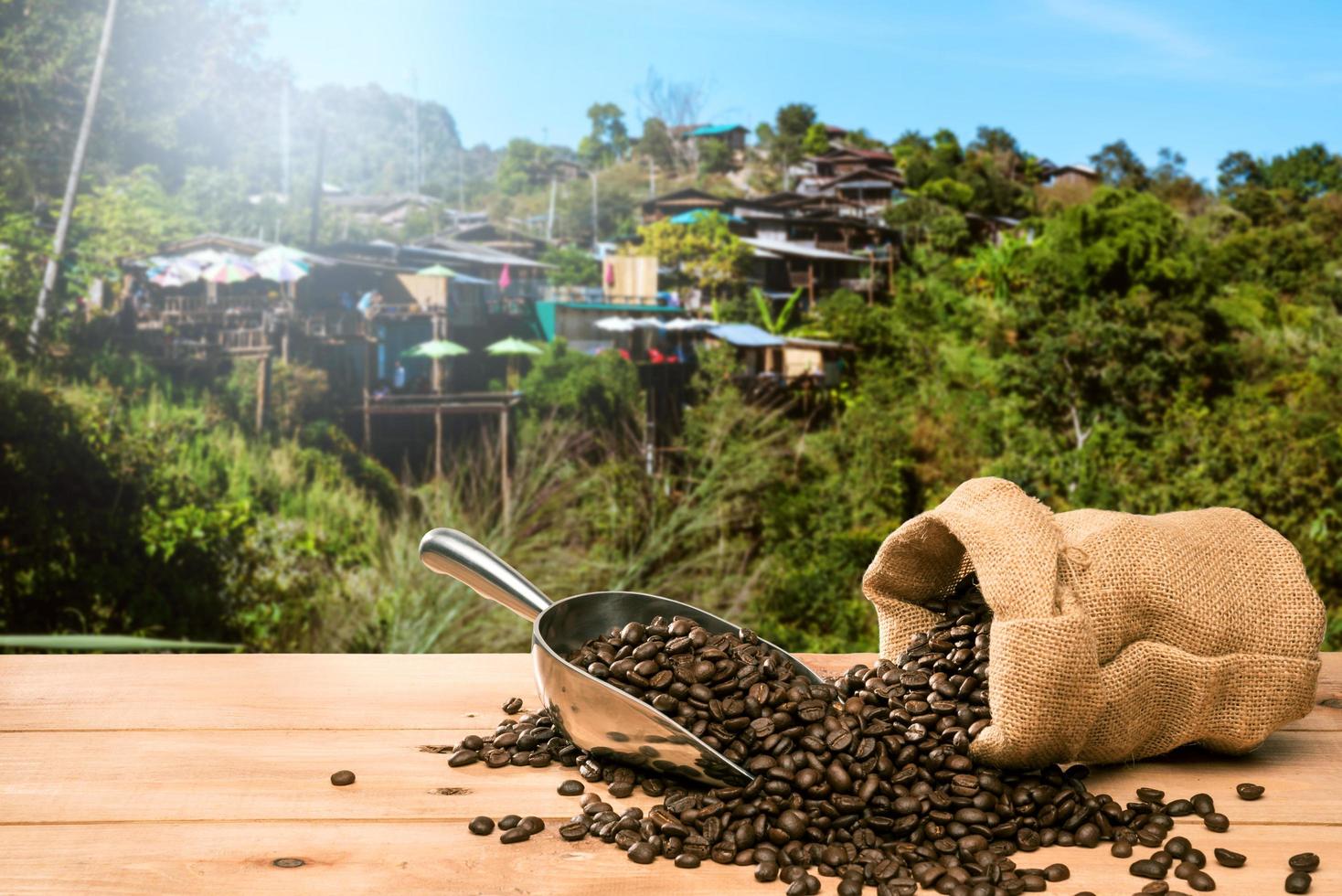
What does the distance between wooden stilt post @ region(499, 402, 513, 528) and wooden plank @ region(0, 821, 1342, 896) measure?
3251mm

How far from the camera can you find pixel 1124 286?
4844mm

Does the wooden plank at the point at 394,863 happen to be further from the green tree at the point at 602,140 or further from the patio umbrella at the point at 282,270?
the green tree at the point at 602,140

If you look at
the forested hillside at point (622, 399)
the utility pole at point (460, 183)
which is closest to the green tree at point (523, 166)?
the forested hillside at point (622, 399)

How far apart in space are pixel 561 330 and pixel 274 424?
1.12m

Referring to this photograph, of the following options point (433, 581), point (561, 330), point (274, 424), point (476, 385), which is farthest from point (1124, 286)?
point (274, 424)

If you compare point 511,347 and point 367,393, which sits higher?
point 511,347

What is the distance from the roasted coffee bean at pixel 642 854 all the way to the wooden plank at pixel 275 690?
390mm

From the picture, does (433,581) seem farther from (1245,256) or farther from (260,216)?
(1245,256)

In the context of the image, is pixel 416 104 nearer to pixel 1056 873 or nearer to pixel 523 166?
pixel 523 166

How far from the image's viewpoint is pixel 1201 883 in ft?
2.93

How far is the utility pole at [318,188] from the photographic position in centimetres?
442

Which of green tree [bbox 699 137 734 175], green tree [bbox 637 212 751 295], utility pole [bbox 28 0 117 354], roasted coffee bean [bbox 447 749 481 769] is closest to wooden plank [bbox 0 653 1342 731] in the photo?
roasted coffee bean [bbox 447 749 481 769]

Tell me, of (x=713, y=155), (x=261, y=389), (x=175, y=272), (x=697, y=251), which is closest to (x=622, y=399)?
(x=697, y=251)

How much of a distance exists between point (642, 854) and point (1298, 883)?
0.49 meters
